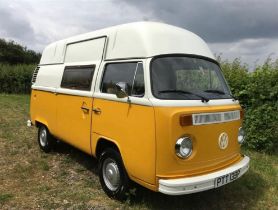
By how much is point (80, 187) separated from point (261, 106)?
15.5ft

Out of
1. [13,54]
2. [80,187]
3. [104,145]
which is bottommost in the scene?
[80,187]

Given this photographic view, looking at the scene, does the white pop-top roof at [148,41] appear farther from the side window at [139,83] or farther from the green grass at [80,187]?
the green grass at [80,187]

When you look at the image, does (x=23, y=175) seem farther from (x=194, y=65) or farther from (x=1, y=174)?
(x=194, y=65)

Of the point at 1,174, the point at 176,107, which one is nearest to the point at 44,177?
the point at 1,174

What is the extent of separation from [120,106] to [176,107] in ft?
3.32

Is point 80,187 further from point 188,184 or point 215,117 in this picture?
point 215,117

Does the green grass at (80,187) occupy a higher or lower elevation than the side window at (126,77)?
lower

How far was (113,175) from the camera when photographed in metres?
6.02

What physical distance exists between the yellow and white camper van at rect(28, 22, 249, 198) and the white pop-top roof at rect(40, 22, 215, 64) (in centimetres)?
2

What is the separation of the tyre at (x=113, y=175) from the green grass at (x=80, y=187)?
14cm

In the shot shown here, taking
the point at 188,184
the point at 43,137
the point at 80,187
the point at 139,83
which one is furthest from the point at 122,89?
the point at 43,137

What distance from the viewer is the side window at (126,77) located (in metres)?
5.41

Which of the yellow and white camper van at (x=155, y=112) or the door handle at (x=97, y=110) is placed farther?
the door handle at (x=97, y=110)

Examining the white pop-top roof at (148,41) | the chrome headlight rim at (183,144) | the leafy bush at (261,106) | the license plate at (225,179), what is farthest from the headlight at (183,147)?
the leafy bush at (261,106)
